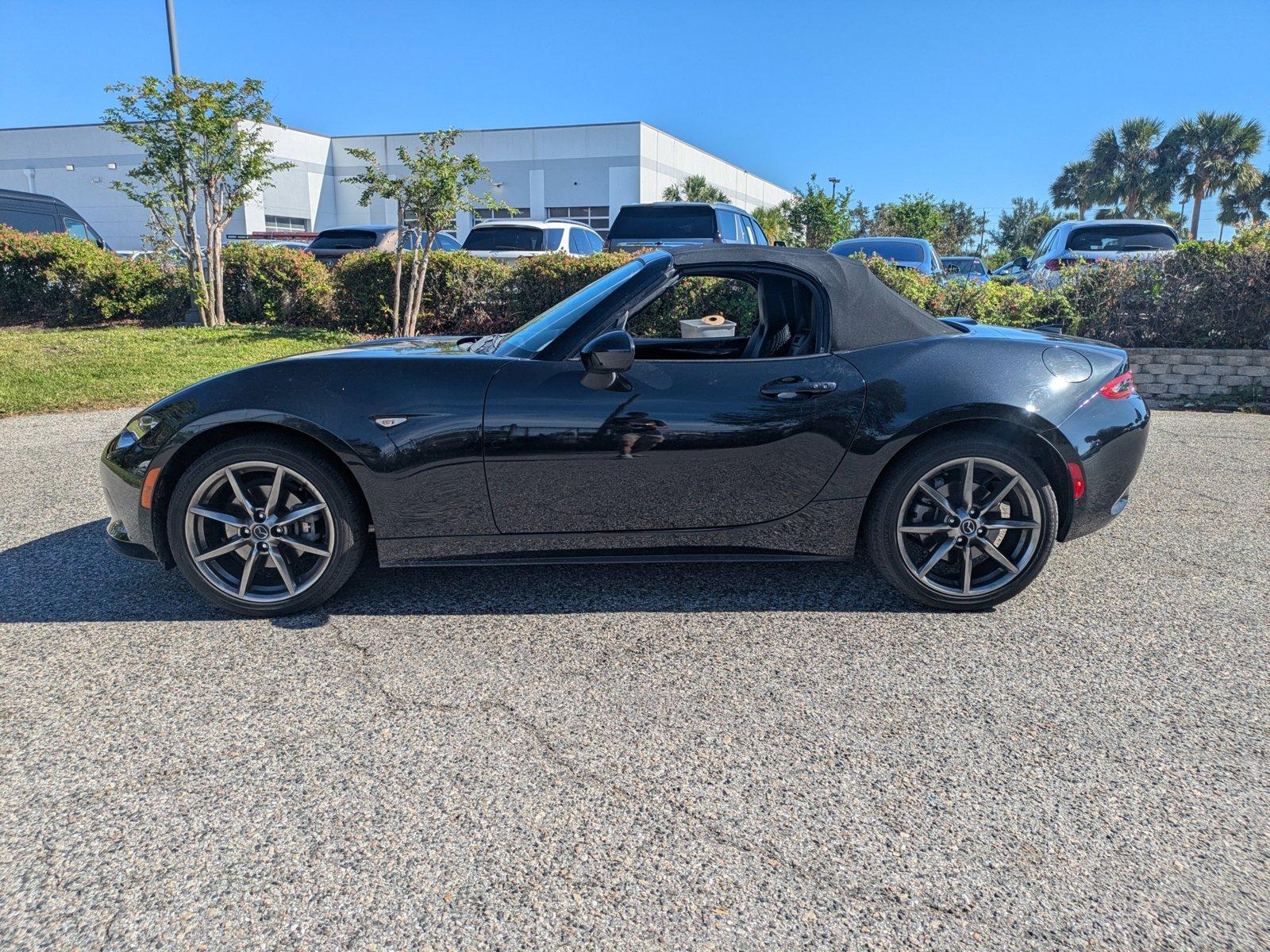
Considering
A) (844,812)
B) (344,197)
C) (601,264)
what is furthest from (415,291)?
(344,197)

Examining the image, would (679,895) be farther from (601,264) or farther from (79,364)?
(79,364)

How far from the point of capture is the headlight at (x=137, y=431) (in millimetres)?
3393

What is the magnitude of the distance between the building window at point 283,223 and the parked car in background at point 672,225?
117ft

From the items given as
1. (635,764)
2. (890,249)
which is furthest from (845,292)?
(890,249)

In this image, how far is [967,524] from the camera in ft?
11.5

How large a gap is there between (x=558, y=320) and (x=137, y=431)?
1.71 m

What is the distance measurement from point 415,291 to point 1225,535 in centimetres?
902

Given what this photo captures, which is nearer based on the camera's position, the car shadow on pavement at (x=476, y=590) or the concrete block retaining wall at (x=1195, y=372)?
the car shadow on pavement at (x=476, y=590)

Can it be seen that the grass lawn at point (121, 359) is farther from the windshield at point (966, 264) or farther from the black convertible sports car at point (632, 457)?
the windshield at point (966, 264)

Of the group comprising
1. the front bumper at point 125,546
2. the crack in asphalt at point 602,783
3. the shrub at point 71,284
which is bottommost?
the crack in asphalt at point 602,783

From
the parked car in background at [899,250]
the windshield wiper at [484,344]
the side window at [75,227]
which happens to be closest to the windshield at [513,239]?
the parked car in background at [899,250]

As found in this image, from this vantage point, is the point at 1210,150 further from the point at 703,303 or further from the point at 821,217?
the point at 703,303

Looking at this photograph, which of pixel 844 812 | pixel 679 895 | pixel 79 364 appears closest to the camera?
pixel 679 895

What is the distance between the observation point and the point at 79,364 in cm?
963
